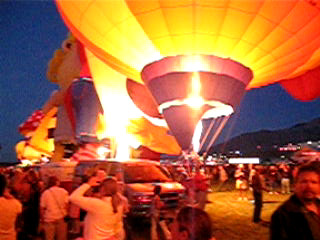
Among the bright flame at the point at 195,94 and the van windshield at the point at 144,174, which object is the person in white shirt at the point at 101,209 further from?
the van windshield at the point at 144,174

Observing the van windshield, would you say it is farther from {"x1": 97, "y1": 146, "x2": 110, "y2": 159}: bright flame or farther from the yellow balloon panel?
{"x1": 97, "y1": 146, "x2": 110, "y2": 159}: bright flame

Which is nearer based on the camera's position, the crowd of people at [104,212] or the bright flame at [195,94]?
the crowd of people at [104,212]

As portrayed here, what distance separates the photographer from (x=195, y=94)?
6.15 metres

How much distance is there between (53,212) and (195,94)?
9.06 ft

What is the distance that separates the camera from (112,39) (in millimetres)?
6301

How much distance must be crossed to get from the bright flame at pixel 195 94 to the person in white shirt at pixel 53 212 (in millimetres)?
2386

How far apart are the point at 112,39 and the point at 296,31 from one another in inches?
110

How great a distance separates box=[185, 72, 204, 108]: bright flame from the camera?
6129 millimetres

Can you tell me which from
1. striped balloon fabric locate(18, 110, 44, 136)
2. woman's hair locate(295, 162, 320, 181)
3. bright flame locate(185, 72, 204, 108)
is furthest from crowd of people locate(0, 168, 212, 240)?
striped balloon fabric locate(18, 110, 44, 136)

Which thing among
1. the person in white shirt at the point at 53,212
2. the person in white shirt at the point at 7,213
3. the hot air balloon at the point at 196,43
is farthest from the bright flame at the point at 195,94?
the person in white shirt at the point at 7,213

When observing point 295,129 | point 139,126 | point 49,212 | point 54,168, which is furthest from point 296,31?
point 295,129

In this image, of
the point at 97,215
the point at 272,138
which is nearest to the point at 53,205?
the point at 97,215

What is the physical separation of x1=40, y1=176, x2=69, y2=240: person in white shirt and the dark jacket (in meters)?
3.96

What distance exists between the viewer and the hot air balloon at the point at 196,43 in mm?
5406
